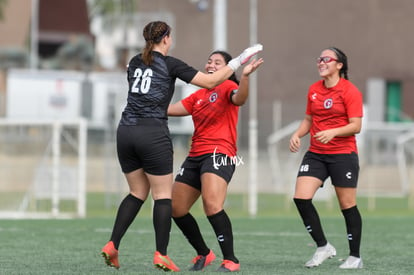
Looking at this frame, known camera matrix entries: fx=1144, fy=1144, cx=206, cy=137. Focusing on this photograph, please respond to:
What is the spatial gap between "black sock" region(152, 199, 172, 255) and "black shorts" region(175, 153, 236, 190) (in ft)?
1.86

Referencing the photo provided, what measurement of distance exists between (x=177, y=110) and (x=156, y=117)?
1029 millimetres

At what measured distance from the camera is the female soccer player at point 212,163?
31.9 ft

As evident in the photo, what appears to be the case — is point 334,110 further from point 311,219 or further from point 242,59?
point 242,59

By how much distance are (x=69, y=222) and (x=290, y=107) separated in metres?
12.5

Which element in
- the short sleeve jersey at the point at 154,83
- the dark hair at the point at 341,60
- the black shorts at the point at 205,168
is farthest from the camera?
the dark hair at the point at 341,60

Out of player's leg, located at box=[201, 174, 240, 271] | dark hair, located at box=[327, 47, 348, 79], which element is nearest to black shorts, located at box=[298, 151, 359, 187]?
dark hair, located at box=[327, 47, 348, 79]

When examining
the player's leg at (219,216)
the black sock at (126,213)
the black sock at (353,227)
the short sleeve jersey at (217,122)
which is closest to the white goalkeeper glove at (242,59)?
the short sleeve jersey at (217,122)

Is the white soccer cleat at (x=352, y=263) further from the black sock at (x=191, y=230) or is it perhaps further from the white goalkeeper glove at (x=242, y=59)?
the white goalkeeper glove at (x=242, y=59)

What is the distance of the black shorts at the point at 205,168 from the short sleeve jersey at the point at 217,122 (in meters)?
0.05

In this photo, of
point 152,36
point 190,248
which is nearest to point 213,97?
point 152,36

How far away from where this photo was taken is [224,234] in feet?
31.9

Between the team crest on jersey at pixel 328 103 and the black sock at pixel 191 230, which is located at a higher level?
the team crest on jersey at pixel 328 103

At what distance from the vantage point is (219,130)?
9961mm

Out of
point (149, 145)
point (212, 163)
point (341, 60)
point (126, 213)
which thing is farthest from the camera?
point (341, 60)
